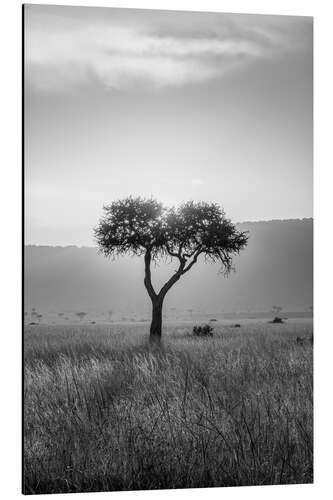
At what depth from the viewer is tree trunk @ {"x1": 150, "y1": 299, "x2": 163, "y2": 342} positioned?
7.26 meters

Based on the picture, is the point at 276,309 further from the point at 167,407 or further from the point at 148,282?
the point at 167,407

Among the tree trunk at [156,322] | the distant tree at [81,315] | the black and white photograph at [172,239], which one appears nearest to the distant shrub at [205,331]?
the black and white photograph at [172,239]

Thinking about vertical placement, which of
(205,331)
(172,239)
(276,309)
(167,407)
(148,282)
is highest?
(172,239)

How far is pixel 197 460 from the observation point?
662 centimetres

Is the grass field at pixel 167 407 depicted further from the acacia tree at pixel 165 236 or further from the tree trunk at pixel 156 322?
the acacia tree at pixel 165 236

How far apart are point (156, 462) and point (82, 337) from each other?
58.4 inches

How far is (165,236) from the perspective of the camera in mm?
7484

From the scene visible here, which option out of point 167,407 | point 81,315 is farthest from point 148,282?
point 167,407

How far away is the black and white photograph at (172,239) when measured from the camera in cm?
682

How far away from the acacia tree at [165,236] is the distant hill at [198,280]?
0.09 m

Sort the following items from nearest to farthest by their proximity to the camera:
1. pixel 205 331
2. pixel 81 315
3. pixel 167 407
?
1. pixel 167 407
2. pixel 81 315
3. pixel 205 331

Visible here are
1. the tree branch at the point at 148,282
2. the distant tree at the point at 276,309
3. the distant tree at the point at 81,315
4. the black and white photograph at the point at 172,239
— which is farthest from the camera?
the distant tree at the point at 276,309
